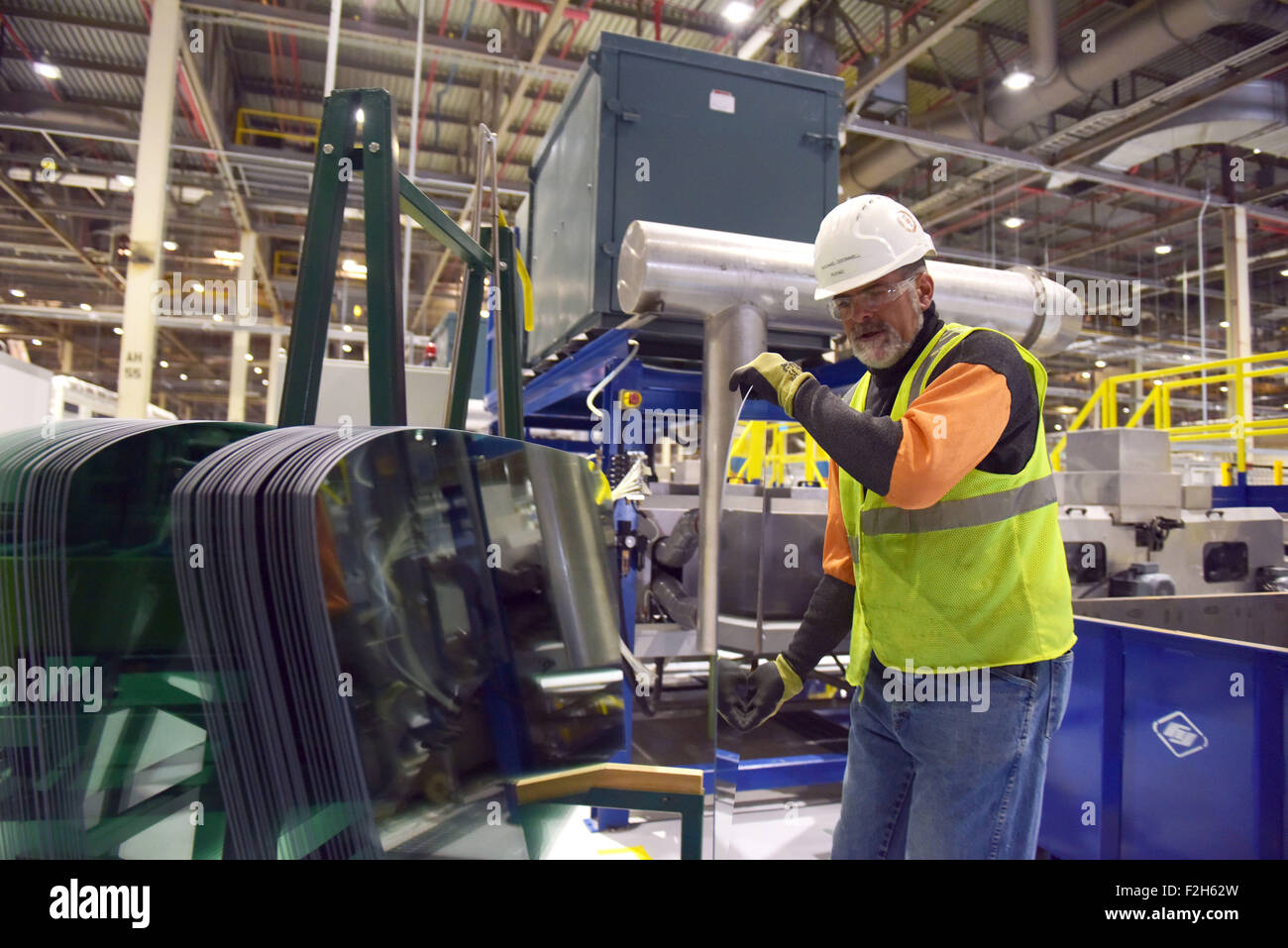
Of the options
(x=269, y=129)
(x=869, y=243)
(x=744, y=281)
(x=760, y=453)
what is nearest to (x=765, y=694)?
(x=869, y=243)

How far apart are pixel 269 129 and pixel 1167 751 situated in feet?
37.8

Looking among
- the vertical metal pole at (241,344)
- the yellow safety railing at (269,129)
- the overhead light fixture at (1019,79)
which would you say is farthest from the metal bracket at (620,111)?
the vertical metal pole at (241,344)

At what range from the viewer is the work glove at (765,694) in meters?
2.09

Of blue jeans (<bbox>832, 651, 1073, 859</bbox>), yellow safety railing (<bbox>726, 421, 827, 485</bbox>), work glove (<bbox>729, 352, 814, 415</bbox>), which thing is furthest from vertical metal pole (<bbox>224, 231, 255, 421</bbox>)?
blue jeans (<bbox>832, 651, 1073, 859</bbox>)

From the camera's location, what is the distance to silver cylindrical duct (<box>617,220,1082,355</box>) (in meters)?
2.47

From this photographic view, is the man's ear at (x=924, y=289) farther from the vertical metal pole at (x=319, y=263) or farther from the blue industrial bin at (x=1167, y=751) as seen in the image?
the blue industrial bin at (x=1167, y=751)

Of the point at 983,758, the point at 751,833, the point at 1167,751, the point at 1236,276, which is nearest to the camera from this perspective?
the point at 983,758

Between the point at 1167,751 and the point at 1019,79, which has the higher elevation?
the point at 1019,79

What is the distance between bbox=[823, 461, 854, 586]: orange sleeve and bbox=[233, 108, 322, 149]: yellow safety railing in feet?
29.5

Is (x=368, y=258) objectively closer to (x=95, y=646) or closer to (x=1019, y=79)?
(x=95, y=646)

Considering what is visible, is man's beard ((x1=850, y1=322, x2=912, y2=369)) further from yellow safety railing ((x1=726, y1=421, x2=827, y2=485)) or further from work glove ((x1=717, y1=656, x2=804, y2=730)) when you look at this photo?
yellow safety railing ((x1=726, y1=421, x2=827, y2=485))

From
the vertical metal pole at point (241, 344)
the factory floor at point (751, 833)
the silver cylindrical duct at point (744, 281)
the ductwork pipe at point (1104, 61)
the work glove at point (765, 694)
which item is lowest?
the factory floor at point (751, 833)

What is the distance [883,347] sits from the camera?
1784 millimetres

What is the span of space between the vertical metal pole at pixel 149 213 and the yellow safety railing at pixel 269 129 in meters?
2.50
